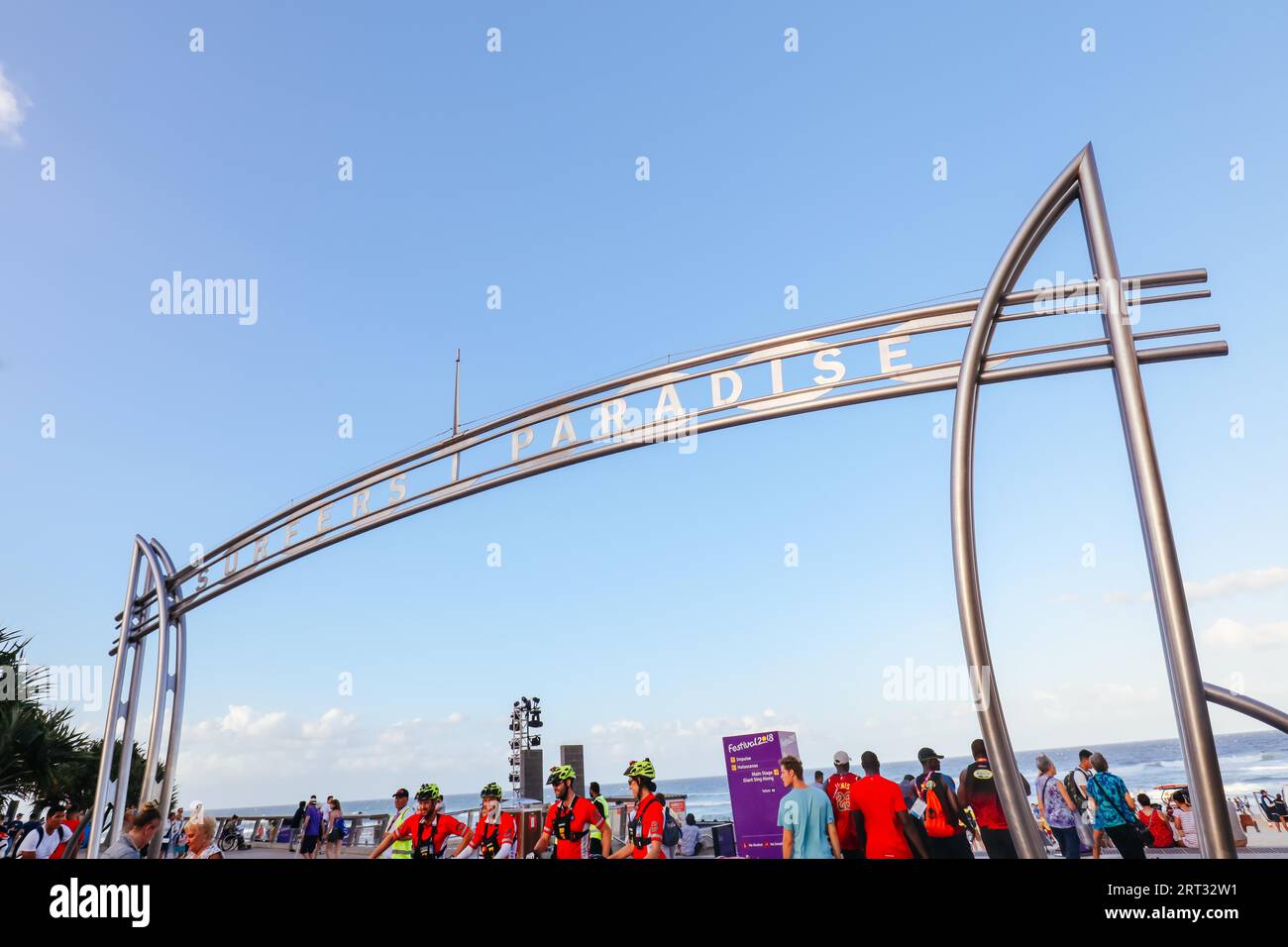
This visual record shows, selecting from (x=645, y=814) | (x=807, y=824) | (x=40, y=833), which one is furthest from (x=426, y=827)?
(x=40, y=833)

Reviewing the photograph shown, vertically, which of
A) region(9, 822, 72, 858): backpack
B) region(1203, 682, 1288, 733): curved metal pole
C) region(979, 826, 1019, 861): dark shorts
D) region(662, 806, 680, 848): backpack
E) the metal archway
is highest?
the metal archway

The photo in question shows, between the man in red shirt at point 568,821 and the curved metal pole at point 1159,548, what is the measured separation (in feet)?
15.0

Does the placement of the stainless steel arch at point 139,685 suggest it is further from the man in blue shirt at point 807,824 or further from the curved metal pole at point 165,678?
the man in blue shirt at point 807,824

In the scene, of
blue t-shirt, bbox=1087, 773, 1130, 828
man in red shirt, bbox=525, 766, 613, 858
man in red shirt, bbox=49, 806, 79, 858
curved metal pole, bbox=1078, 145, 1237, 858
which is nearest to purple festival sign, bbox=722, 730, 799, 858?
man in red shirt, bbox=525, 766, 613, 858

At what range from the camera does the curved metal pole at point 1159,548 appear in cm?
406

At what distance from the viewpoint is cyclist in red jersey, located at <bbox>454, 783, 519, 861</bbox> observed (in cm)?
845

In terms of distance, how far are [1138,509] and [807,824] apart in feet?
10.5

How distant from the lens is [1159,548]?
14.4 feet

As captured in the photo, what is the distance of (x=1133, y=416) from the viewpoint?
4.72 m

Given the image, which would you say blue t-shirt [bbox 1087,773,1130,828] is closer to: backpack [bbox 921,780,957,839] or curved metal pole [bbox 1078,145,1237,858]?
backpack [bbox 921,780,957,839]

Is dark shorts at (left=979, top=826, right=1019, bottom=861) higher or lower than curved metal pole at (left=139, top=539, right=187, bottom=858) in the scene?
lower

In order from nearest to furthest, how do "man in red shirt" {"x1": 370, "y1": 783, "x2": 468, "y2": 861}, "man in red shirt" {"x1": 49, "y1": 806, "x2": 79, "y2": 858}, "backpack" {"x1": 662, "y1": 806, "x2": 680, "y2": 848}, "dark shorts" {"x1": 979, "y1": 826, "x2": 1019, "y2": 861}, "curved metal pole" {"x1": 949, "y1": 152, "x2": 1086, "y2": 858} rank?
"curved metal pole" {"x1": 949, "y1": 152, "x2": 1086, "y2": 858}, "dark shorts" {"x1": 979, "y1": 826, "x2": 1019, "y2": 861}, "man in red shirt" {"x1": 370, "y1": 783, "x2": 468, "y2": 861}, "man in red shirt" {"x1": 49, "y1": 806, "x2": 79, "y2": 858}, "backpack" {"x1": 662, "y1": 806, "x2": 680, "y2": 848}
